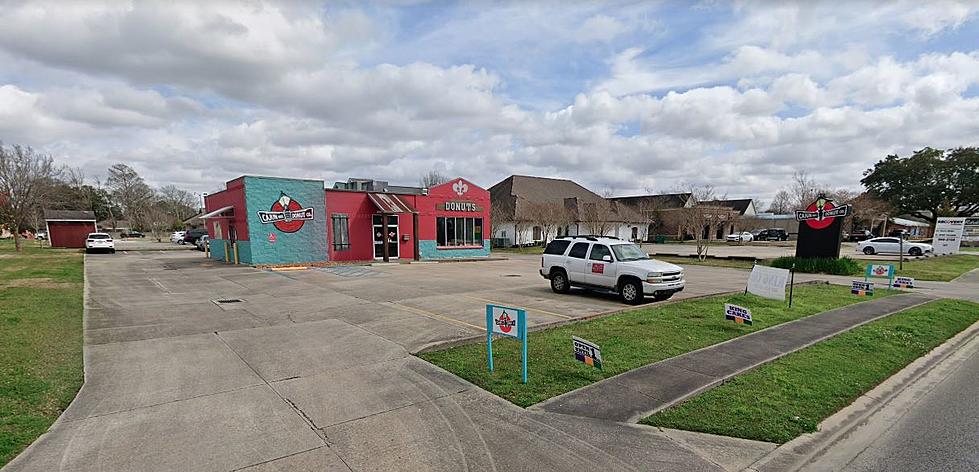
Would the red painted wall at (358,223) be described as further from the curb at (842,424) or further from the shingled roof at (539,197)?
the curb at (842,424)

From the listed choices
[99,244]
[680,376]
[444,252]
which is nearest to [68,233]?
[99,244]

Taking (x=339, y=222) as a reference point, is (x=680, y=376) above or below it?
below

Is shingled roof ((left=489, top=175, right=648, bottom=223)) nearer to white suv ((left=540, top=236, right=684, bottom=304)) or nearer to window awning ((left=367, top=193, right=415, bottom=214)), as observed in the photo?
window awning ((left=367, top=193, right=415, bottom=214))

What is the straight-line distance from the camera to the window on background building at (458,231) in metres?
28.0

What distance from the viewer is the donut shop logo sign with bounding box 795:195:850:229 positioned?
1847 cm

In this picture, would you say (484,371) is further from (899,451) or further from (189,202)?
(189,202)

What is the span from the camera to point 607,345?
7.34m

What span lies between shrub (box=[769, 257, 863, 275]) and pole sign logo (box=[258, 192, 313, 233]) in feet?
81.1

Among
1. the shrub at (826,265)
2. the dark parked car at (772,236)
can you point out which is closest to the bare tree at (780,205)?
the dark parked car at (772,236)

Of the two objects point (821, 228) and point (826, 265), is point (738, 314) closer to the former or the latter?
point (821, 228)

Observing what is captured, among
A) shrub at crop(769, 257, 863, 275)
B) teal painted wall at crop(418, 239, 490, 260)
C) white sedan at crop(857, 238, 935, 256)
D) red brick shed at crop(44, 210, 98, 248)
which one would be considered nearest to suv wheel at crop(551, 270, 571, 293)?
shrub at crop(769, 257, 863, 275)

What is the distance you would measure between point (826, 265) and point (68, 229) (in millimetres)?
62082

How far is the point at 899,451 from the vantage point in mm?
4223

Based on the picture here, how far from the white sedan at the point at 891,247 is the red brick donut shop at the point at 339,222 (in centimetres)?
2877
